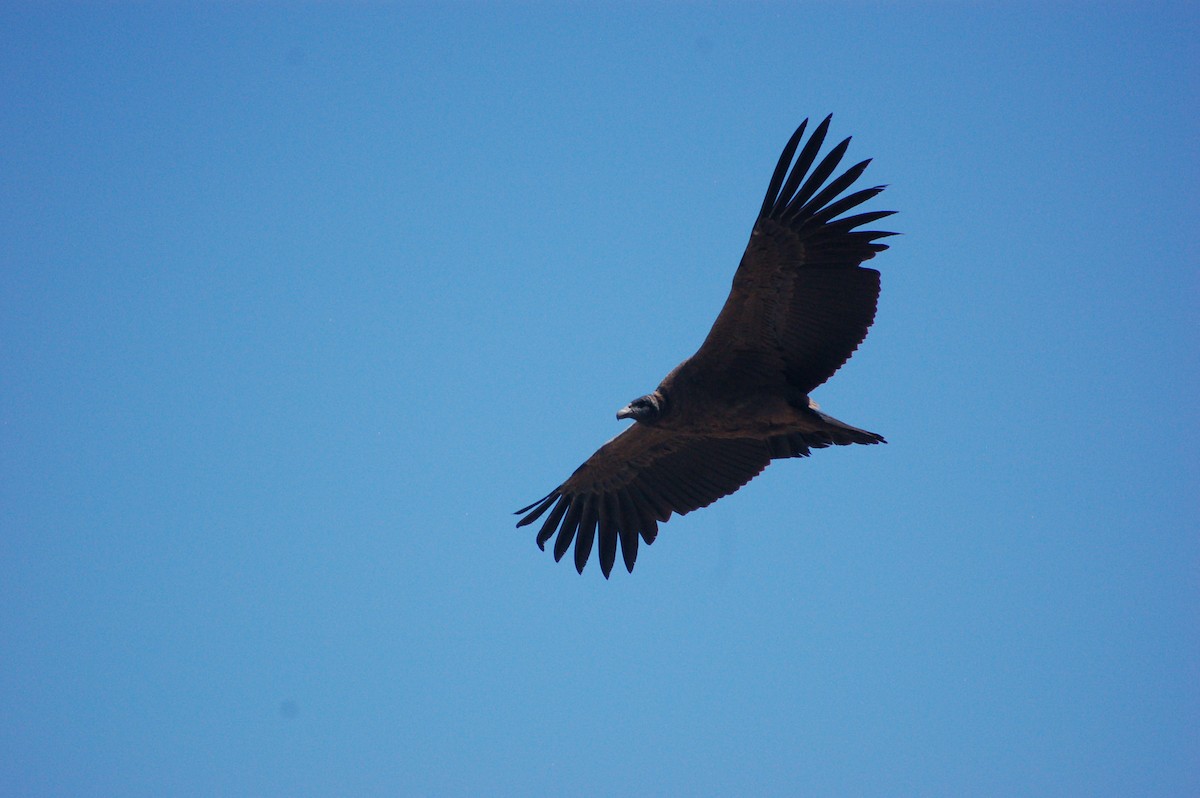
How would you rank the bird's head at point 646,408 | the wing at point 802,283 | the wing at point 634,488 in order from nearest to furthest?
the wing at point 802,283 → the bird's head at point 646,408 → the wing at point 634,488

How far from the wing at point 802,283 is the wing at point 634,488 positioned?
6.91 ft

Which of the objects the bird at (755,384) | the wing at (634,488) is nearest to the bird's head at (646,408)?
the bird at (755,384)

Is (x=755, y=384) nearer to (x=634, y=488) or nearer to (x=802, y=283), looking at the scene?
(x=802, y=283)

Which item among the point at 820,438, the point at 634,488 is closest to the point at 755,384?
the point at 820,438

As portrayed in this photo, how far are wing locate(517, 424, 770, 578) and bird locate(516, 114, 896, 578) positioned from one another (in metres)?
0.01

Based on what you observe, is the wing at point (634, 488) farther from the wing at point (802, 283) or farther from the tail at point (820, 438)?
the wing at point (802, 283)

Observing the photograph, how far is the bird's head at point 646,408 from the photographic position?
14047 mm

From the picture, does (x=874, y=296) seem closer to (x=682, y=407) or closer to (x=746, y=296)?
(x=746, y=296)

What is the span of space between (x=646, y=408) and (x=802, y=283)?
7.86 feet

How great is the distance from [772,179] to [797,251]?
81 centimetres

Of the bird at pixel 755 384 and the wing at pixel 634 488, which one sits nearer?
the bird at pixel 755 384

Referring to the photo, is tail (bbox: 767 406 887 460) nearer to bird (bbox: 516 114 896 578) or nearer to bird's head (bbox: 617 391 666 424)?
bird (bbox: 516 114 896 578)

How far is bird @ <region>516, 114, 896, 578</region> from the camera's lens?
12.7m

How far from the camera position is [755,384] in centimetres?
1375
